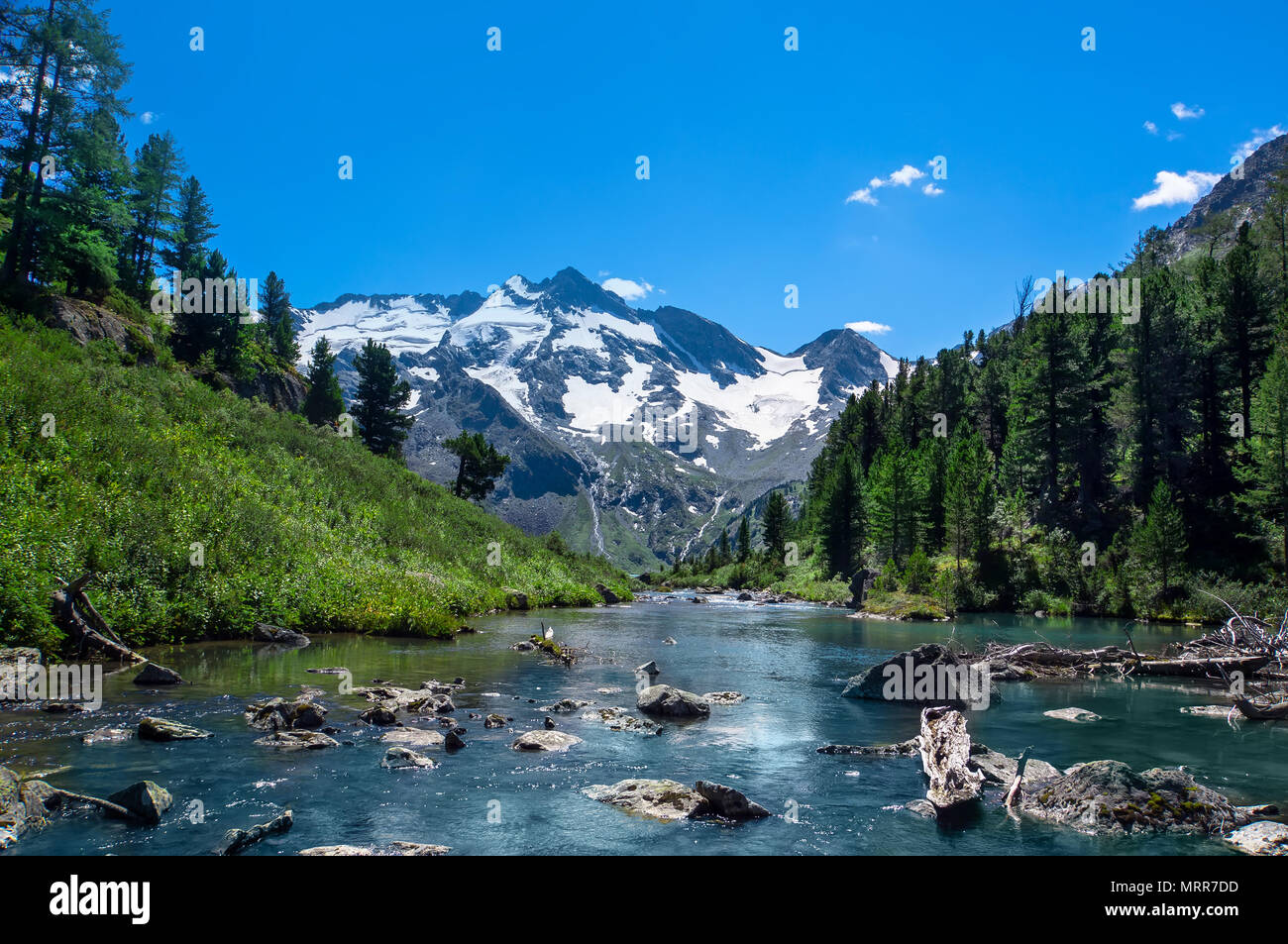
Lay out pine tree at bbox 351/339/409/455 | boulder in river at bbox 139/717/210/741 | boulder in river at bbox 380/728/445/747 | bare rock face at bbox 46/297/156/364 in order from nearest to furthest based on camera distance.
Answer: boulder in river at bbox 139/717/210/741, boulder in river at bbox 380/728/445/747, bare rock face at bbox 46/297/156/364, pine tree at bbox 351/339/409/455

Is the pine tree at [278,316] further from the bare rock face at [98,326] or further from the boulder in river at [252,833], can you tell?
the boulder in river at [252,833]

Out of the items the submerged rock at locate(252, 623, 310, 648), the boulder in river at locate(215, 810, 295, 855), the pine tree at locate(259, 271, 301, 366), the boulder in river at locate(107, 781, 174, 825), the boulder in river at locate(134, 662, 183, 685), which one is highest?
the pine tree at locate(259, 271, 301, 366)

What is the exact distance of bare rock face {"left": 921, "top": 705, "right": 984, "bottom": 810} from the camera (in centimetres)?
1120

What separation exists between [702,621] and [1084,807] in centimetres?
4201

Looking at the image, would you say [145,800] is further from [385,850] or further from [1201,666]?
[1201,666]

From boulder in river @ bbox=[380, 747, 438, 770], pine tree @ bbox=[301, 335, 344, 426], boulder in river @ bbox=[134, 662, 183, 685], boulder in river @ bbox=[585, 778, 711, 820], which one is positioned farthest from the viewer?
pine tree @ bbox=[301, 335, 344, 426]

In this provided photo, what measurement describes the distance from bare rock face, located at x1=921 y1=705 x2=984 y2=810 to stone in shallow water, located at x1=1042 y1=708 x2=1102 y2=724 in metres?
6.82

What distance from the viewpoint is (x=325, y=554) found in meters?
34.1

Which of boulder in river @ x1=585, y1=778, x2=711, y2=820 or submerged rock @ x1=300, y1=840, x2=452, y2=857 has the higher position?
submerged rock @ x1=300, y1=840, x2=452, y2=857

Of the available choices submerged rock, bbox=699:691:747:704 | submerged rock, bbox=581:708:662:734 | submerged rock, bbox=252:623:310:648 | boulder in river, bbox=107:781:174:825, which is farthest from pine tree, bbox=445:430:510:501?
boulder in river, bbox=107:781:174:825

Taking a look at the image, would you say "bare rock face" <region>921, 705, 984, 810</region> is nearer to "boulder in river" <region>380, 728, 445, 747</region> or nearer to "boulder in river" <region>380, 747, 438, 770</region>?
"boulder in river" <region>380, 747, 438, 770</region>

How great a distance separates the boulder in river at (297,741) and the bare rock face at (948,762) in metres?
11.6

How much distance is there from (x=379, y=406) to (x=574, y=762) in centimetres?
7151
